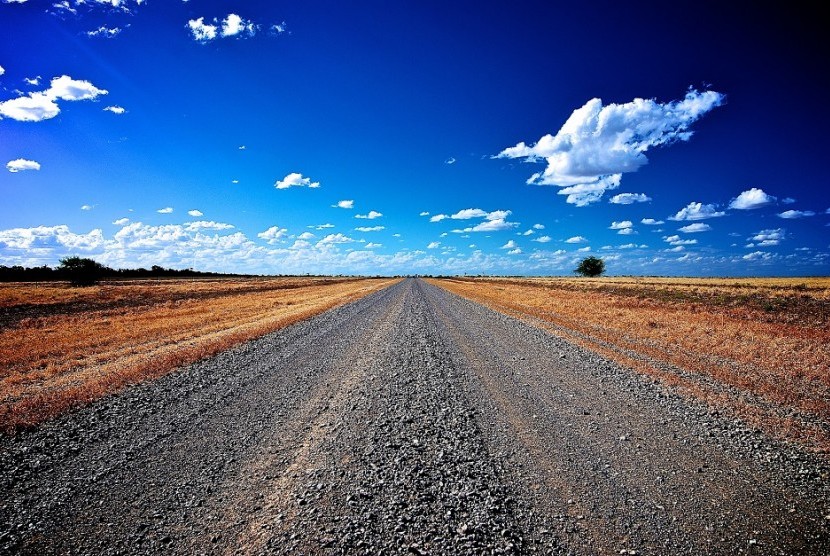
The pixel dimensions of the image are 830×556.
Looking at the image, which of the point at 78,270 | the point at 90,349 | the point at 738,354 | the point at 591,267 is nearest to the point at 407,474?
the point at 738,354

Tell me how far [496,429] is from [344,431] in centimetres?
283

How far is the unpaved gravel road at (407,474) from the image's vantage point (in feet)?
13.7

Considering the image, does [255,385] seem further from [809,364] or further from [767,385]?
[809,364]

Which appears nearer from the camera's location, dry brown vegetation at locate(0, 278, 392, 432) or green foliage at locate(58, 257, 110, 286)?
dry brown vegetation at locate(0, 278, 392, 432)

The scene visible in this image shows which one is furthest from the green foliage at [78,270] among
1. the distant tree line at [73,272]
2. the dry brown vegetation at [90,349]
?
the dry brown vegetation at [90,349]

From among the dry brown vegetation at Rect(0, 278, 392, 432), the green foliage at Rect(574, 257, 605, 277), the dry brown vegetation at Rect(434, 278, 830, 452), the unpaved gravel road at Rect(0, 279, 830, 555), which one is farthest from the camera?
the green foliage at Rect(574, 257, 605, 277)

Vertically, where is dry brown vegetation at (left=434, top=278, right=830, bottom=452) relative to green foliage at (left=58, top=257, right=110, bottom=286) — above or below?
below

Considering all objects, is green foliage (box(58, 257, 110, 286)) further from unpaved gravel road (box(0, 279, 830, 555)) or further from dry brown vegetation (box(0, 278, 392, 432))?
unpaved gravel road (box(0, 279, 830, 555))

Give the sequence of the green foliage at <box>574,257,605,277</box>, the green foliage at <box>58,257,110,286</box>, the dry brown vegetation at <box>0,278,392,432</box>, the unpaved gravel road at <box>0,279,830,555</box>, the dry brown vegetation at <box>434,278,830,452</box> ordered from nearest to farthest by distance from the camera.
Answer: the unpaved gravel road at <box>0,279,830,555</box> < the dry brown vegetation at <box>434,278,830,452</box> < the dry brown vegetation at <box>0,278,392,432</box> < the green foliage at <box>58,257,110,286</box> < the green foliage at <box>574,257,605,277</box>

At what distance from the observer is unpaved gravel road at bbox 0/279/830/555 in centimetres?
417

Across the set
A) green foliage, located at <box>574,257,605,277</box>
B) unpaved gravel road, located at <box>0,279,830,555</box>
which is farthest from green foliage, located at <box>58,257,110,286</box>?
green foliage, located at <box>574,257,605,277</box>

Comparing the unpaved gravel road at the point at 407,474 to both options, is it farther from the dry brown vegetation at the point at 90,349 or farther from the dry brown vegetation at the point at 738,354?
the dry brown vegetation at the point at 90,349

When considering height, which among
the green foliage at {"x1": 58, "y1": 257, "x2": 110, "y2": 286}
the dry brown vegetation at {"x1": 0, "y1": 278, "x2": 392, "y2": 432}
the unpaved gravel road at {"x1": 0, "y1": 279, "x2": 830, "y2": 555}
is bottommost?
the unpaved gravel road at {"x1": 0, "y1": 279, "x2": 830, "y2": 555}

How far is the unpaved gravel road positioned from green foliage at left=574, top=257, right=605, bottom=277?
142 m
